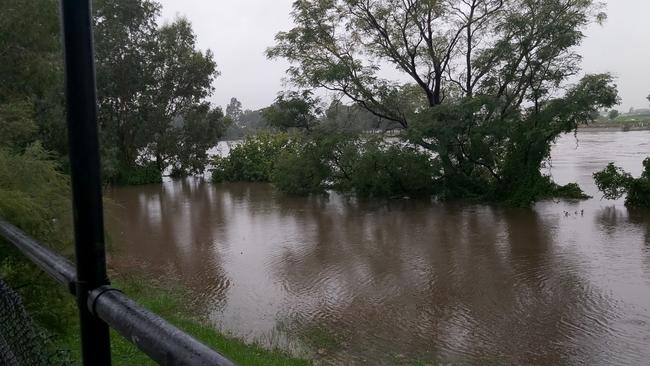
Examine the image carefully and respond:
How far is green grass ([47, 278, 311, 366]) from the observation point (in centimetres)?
527

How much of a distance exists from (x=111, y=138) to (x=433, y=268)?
925 inches

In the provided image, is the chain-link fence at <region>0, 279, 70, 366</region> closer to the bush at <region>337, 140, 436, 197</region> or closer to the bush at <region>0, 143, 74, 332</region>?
the bush at <region>0, 143, 74, 332</region>

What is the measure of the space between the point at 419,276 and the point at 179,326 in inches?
246

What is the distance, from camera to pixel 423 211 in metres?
18.1

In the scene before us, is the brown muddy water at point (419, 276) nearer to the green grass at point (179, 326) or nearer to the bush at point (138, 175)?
the green grass at point (179, 326)

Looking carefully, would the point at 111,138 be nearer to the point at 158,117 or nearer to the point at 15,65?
the point at 158,117

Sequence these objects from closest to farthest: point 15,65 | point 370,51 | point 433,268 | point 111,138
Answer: point 433,268
point 15,65
point 370,51
point 111,138

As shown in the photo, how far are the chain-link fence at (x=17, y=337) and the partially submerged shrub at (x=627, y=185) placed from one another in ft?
58.2

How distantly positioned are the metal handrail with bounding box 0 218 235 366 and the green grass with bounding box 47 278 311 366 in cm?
217

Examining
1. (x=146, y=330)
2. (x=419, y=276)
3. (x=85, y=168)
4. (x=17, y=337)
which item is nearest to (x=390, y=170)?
(x=419, y=276)

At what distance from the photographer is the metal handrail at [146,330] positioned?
901mm

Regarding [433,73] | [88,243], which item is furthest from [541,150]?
[88,243]

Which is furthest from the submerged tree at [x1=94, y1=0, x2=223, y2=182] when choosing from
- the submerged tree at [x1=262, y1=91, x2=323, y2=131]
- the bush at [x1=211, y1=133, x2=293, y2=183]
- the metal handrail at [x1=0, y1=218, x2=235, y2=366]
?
the metal handrail at [x1=0, y1=218, x2=235, y2=366]

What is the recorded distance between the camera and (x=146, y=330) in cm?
103
